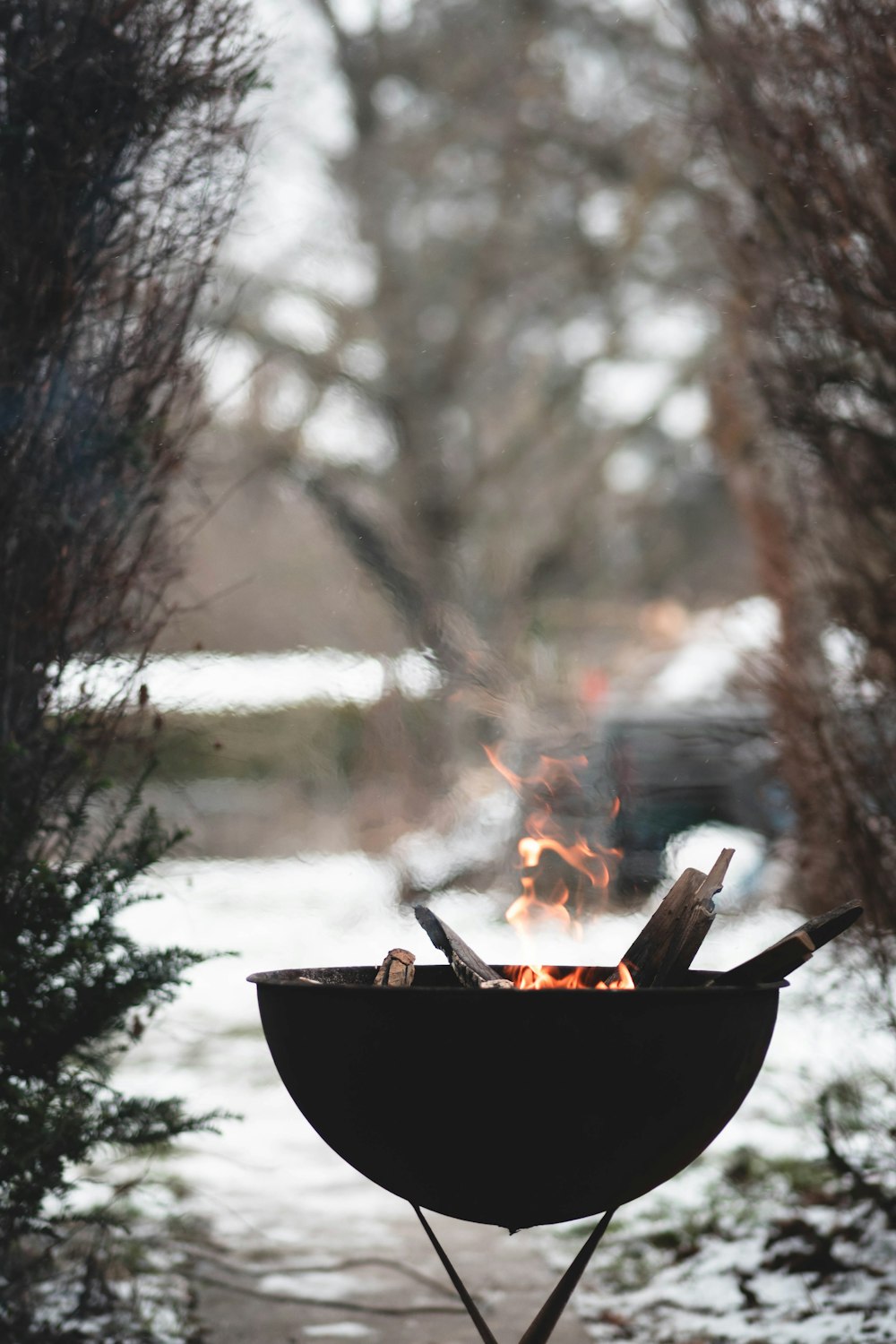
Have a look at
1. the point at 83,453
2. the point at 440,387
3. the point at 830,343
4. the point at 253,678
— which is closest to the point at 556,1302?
the point at 83,453

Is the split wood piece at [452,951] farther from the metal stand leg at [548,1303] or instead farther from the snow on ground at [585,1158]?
the snow on ground at [585,1158]

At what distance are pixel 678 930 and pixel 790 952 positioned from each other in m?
0.21

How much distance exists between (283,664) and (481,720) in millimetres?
3518

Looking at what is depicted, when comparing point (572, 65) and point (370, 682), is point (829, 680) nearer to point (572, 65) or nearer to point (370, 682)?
point (370, 682)

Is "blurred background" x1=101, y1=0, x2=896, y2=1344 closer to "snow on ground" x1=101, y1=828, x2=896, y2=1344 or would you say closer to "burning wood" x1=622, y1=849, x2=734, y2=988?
"snow on ground" x1=101, y1=828, x2=896, y2=1344

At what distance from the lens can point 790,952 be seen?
2043 millimetres

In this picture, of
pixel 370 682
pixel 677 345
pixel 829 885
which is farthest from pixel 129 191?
pixel 677 345

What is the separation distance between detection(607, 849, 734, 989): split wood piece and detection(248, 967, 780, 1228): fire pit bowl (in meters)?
0.19

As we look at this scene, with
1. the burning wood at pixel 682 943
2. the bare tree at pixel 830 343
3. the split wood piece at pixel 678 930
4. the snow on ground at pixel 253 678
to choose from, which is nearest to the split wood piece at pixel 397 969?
the burning wood at pixel 682 943

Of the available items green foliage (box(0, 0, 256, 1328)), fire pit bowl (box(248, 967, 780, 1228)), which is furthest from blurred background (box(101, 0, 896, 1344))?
fire pit bowl (box(248, 967, 780, 1228))

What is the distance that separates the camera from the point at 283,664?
538 centimetres

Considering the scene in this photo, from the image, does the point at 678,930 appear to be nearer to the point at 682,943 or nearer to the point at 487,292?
the point at 682,943

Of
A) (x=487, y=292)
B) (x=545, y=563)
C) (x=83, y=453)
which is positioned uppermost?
(x=487, y=292)

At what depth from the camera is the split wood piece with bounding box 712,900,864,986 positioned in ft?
6.67
